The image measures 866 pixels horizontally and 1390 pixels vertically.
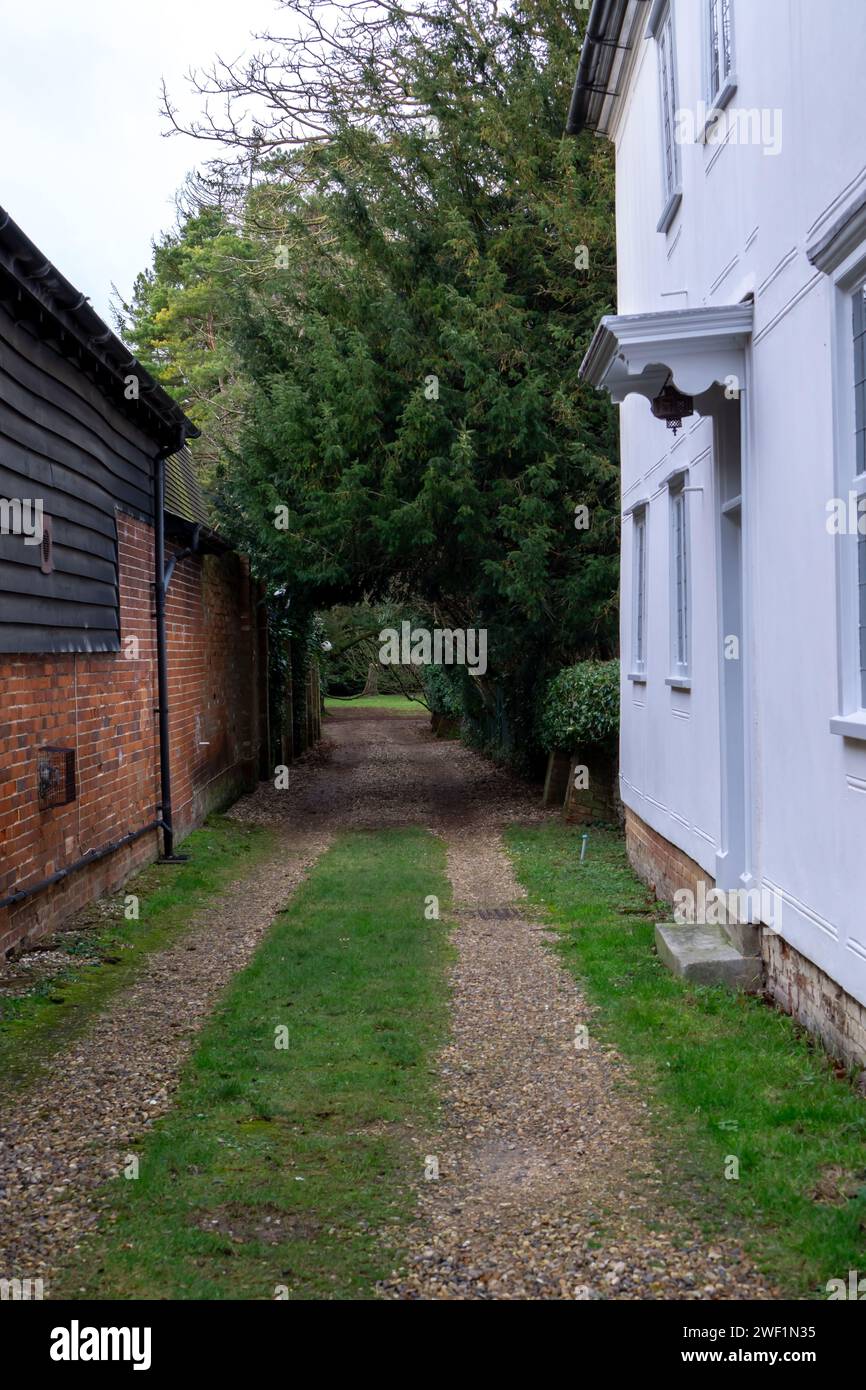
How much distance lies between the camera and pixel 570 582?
14734 millimetres

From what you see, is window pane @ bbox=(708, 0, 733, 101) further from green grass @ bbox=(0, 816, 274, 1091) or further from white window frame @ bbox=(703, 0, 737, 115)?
green grass @ bbox=(0, 816, 274, 1091)

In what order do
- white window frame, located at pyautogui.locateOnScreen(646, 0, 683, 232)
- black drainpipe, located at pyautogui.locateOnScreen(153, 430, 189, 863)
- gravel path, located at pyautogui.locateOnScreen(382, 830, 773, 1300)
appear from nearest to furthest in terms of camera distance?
1. gravel path, located at pyautogui.locateOnScreen(382, 830, 773, 1300)
2. white window frame, located at pyautogui.locateOnScreen(646, 0, 683, 232)
3. black drainpipe, located at pyautogui.locateOnScreen(153, 430, 189, 863)

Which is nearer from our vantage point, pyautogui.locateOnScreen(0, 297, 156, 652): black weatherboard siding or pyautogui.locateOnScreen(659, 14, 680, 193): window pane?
pyautogui.locateOnScreen(0, 297, 156, 652): black weatherboard siding

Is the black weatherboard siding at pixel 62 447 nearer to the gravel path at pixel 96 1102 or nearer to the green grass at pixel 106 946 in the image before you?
the green grass at pixel 106 946

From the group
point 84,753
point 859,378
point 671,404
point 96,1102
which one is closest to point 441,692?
point 84,753

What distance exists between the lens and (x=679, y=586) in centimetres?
950

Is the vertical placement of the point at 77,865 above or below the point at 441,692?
below

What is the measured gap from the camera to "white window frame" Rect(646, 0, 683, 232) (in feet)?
28.9

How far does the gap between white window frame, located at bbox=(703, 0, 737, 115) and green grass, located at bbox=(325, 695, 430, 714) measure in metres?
34.1

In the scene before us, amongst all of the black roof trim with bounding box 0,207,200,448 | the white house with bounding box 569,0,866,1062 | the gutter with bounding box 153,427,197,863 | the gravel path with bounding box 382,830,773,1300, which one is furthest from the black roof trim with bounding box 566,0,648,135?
the gravel path with bounding box 382,830,773,1300

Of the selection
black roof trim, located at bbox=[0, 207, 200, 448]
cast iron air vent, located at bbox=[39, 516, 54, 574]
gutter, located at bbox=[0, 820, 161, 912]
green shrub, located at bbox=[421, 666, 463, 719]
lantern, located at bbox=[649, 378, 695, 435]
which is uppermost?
black roof trim, located at bbox=[0, 207, 200, 448]

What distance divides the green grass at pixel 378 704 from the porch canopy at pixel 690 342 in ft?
114

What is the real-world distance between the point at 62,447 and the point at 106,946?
3.48 metres

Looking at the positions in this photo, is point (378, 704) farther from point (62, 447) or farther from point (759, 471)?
point (759, 471)
